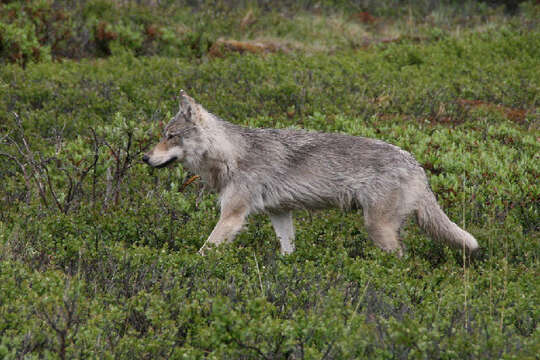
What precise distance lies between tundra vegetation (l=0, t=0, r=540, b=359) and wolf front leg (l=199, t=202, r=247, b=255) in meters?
0.16

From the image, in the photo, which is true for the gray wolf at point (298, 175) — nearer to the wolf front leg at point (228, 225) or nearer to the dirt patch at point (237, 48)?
the wolf front leg at point (228, 225)

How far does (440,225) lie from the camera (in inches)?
264

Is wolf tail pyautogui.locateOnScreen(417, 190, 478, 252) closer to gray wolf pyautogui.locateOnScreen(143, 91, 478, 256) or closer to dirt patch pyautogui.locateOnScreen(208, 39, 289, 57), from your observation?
gray wolf pyautogui.locateOnScreen(143, 91, 478, 256)

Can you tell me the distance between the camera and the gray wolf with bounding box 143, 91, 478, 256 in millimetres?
6625

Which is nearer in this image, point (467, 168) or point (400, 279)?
point (400, 279)

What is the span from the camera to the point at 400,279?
5.75 meters

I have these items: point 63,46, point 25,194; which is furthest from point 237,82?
point 25,194

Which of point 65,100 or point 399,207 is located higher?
point 399,207

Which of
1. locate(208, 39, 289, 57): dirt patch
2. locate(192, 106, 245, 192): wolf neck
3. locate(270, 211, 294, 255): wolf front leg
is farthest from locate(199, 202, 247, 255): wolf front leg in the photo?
locate(208, 39, 289, 57): dirt patch

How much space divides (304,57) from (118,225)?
29.7ft

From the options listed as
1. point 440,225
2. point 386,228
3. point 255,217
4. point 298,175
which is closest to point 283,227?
point 298,175

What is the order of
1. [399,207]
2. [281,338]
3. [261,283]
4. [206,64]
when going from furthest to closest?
[206,64], [399,207], [261,283], [281,338]

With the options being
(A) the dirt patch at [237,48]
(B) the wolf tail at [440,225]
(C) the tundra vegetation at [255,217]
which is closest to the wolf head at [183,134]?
(C) the tundra vegetation at [255,217]

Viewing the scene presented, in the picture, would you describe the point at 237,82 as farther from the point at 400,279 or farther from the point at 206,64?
the point at 400,279
